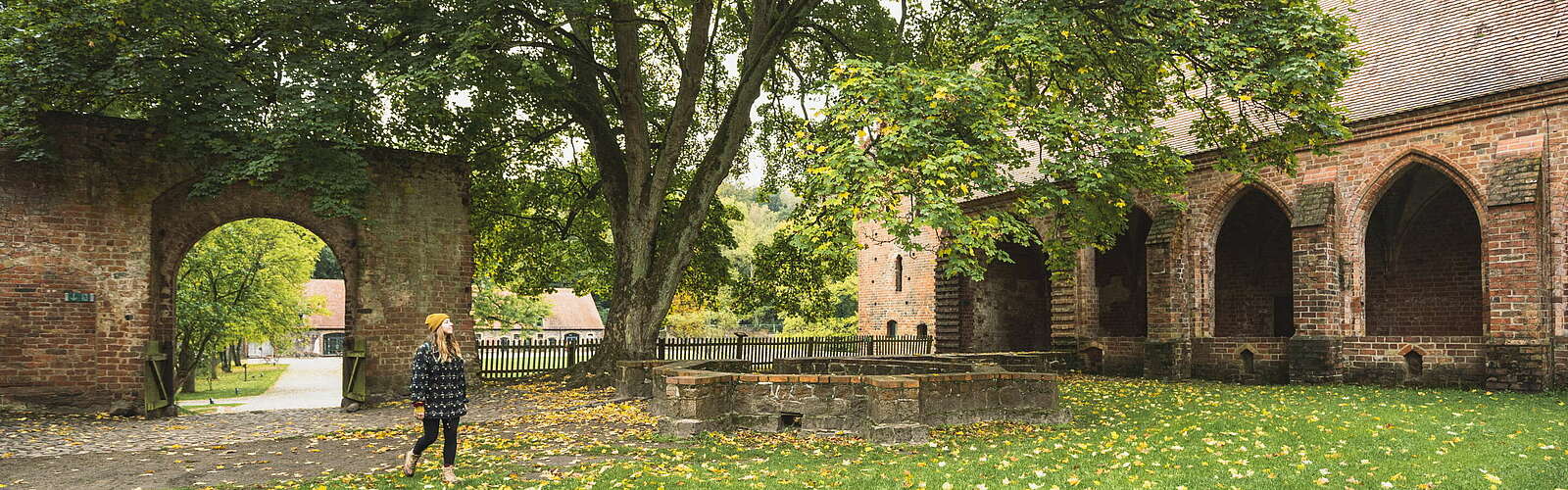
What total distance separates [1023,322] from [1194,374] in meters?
7.37

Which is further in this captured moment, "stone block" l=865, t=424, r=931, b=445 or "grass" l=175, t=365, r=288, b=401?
"grass" l=175, t=365, r=288, b=401

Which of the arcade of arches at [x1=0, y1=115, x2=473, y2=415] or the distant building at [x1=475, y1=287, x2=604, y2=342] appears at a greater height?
the arcade of arches at [x1=0, y1=115, x2=473, y2=415]

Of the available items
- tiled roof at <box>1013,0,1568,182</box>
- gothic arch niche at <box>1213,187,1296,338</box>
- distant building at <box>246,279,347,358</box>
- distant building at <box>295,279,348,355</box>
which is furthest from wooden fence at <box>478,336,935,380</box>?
distant building at <box>246,279,347,358</box>

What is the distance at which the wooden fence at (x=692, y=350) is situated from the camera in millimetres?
21391

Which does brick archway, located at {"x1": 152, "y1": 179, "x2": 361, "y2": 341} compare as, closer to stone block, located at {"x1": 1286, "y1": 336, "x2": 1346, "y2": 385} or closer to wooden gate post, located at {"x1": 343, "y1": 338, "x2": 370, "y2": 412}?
wooden gate post, located at {"x1": 343, "y1": 338, "x2": 370, "y2": 412}

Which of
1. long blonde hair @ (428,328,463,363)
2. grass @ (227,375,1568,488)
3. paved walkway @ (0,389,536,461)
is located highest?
long blonde hair @ (428,328,463,363)

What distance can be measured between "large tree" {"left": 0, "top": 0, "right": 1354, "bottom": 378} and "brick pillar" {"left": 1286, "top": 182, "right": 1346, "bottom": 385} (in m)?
1.82

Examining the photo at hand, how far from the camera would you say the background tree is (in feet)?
74.6

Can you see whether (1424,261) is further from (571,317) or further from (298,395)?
(571,317)

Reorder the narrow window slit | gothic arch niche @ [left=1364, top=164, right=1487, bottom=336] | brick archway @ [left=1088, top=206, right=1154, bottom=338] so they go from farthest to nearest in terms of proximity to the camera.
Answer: brick archway @ [left=1088, top=206, right=1154, bottom=338] < gothic arch niche @ [left=1364, top=164, right=1487, bottom=336] < the narrow window slit

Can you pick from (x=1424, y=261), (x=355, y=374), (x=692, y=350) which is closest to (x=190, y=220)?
(x=355, y=374)

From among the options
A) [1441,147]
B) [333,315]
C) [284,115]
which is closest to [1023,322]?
[1441,147]

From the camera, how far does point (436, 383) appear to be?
757 centimetres

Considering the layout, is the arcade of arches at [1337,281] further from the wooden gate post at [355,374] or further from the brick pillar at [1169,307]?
the wooden gate post at [355,374]
